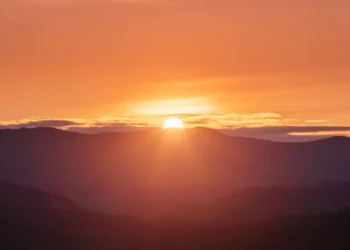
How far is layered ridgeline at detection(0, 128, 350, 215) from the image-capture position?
426ft

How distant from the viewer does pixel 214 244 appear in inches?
1996

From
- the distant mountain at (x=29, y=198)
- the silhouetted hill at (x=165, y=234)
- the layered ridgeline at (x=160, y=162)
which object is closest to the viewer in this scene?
the silhouetted hill at (x=165, y=234)

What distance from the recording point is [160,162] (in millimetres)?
143000

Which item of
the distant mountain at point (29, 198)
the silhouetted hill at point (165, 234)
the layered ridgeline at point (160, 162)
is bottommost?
the silhouetted hill at point (165, 234)

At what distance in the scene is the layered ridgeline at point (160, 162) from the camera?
129875 mm

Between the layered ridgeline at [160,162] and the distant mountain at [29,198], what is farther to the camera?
the layered ridgeline at [160,162]

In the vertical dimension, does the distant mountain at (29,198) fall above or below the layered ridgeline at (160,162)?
below

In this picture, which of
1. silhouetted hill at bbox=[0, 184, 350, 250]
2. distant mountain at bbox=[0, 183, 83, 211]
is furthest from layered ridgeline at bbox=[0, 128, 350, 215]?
silhouetted hill at bbox=[0, 184, 350, 250]

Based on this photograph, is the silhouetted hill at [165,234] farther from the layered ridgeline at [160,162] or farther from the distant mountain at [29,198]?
the layered ridgeline at [160,162]

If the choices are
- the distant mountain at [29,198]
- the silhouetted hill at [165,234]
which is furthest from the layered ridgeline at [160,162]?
the silhouetted hill at [165,234]

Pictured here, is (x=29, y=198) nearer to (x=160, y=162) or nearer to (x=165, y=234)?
(x=165, y=234)

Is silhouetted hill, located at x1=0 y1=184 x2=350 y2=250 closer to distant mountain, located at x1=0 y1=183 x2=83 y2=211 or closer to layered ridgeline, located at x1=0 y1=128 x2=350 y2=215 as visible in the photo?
distant mountain, located at x1=0 y1=183 x2=83 y2=211

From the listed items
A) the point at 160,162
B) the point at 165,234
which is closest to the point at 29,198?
the point at 165,234

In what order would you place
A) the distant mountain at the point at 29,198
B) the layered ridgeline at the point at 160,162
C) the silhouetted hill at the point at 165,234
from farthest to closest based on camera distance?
the layered ridgeline at the point at 160,162
the distant mountain at the point at 29,198
the silhouetted hill at the point at 165,234
